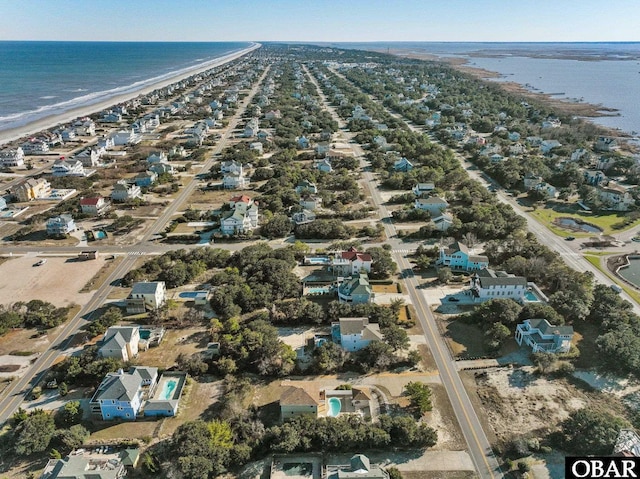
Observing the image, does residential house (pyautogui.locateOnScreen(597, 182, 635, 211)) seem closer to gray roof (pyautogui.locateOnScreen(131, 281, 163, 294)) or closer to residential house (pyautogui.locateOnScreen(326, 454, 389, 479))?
residential house (pyautogui.locateOnScreen(326, 454, 389, 479))

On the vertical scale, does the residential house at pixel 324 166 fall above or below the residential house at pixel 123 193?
above

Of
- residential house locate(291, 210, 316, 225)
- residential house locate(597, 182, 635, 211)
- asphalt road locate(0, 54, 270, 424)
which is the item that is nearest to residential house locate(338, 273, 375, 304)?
residential house locate(291, 210, 316, 225)

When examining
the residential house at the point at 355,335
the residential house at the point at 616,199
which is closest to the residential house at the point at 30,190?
the residential house at the point at 355,335

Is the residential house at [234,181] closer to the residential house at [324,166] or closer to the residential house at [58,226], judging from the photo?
the residential house at [324,166]

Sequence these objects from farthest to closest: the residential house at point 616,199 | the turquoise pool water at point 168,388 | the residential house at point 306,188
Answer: the residential house at point 306,188 < the residential house at point 616,199 < the turquoise pool water at point 168,388

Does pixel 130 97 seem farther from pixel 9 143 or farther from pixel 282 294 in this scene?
pixel 282 294

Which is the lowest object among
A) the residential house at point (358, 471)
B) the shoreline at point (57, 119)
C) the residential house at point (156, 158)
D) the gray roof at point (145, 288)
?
the residential house at point (358, 471)

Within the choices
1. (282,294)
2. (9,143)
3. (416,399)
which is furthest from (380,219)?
(9,143)
